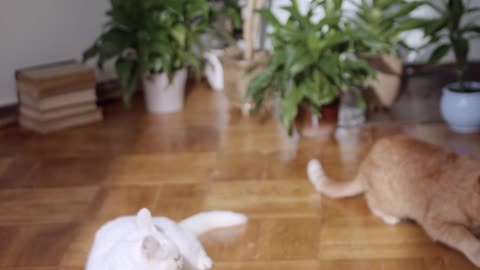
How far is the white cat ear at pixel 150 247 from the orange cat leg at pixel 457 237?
0.82 m

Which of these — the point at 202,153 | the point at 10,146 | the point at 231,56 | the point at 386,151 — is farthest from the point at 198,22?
the point at 386,151

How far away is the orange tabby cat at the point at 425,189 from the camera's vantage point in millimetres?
1884

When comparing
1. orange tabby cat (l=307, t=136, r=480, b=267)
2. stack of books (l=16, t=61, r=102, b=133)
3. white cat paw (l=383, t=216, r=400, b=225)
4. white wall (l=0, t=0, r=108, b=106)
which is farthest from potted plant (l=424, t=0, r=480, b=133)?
white wall (l=0, t=0, r=108, b=106)

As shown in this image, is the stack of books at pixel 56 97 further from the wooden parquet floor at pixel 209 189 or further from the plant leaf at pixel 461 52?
the plant leaf at pixel 461 52

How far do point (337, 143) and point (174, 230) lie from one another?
1100 mm

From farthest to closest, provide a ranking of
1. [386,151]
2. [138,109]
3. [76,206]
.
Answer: [138,109] < [76,206] < [386,151]

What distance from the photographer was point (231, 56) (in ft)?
10.3

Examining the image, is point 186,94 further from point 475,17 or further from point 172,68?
point 475,17

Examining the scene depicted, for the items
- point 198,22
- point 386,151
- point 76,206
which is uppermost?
point 198,22

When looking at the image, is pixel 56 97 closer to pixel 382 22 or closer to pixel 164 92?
pixel 164 92

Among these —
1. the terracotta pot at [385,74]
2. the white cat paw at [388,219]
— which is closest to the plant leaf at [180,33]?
the terracotta pot at [385,74]

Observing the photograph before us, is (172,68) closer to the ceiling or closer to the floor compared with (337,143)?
closer to the ceiling

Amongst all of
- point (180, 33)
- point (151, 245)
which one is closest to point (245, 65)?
point (180, 33)

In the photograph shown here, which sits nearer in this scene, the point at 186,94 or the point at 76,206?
the point at 76,206
